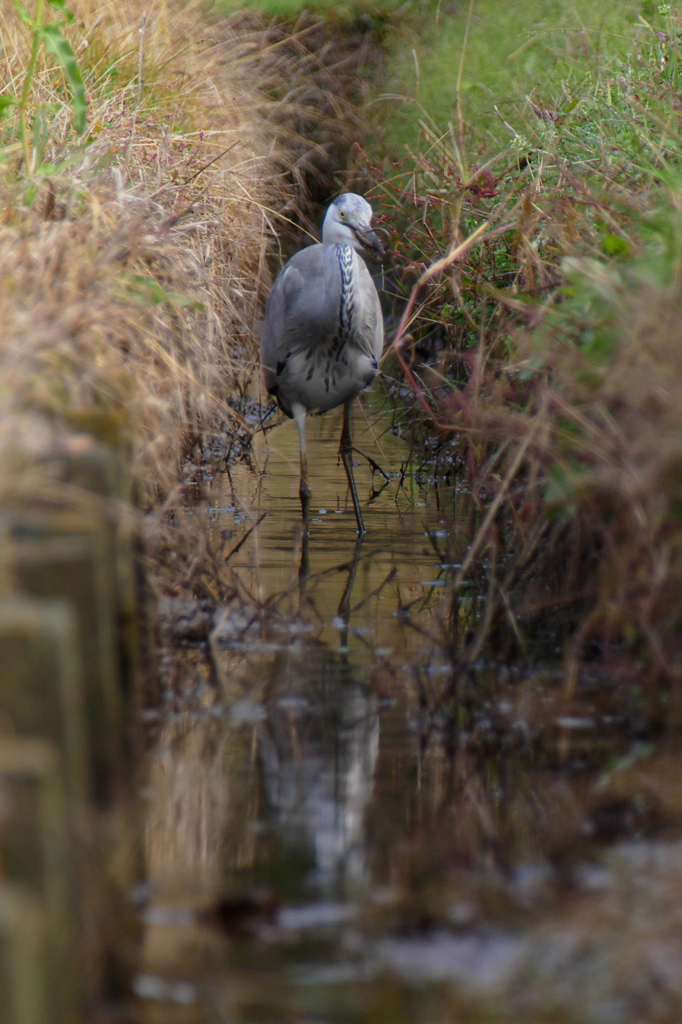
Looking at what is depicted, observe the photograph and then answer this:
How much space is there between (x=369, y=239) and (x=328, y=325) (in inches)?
20.1

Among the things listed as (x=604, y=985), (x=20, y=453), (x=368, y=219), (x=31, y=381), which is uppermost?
(x=368, y=219)

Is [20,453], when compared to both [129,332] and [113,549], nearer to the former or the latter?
[113,549]

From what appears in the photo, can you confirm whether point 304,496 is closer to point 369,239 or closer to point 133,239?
point 369,239

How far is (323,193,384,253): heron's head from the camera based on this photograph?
6516mm

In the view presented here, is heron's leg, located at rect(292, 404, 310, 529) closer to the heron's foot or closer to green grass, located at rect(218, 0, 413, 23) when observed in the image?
the heron's foot

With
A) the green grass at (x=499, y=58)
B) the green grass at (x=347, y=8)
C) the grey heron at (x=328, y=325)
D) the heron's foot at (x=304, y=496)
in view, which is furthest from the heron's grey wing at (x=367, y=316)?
the green grass at (x=347, y=8)

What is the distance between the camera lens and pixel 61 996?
2111 millimetres

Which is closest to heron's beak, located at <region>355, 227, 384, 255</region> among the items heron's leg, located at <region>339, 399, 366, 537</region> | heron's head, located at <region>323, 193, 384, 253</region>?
heron's head, located at <region>323, 193, 384, 253</region>

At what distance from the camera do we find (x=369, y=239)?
21.3ft

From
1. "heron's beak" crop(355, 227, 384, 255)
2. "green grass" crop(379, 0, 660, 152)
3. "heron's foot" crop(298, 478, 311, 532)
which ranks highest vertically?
"green grass" crop(379, 0, 660, 152)

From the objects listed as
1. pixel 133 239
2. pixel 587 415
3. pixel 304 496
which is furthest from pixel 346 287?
pixel 587 415

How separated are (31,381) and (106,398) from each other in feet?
1.31

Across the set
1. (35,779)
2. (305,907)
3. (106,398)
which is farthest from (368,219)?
(35,779)

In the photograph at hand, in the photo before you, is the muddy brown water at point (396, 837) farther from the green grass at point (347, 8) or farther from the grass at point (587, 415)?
the green grass at point (347, 8)
